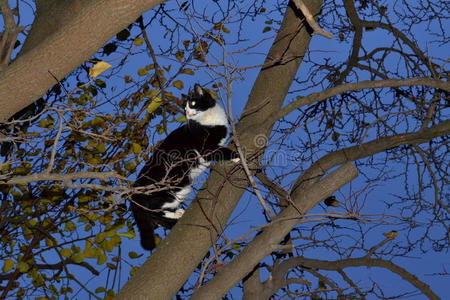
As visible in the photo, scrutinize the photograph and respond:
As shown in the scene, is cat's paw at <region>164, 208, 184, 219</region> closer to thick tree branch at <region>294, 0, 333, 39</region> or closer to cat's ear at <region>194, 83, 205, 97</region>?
cat's ear at <region>194, 83, 205, 97</region>

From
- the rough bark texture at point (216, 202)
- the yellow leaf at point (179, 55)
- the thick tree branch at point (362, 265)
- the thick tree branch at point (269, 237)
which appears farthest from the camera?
the yellow leaf at point (179, 55)

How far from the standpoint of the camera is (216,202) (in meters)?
3.24

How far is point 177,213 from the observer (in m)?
4.29

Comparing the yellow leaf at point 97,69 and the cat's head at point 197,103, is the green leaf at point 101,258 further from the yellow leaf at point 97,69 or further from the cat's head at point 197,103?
the yellow leaf at point 97,69

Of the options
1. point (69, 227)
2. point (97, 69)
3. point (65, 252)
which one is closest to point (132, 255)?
point (65, 252)

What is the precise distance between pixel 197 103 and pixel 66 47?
1997 millimetres

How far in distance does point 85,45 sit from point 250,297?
2210 mm

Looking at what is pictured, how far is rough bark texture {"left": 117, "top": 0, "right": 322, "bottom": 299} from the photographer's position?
3268 millimetres

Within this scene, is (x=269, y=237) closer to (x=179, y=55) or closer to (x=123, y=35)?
(x=179, y=55)

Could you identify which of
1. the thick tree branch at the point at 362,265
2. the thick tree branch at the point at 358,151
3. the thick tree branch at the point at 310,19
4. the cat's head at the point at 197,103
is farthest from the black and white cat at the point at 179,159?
the thick tree branch at the point at 310,19

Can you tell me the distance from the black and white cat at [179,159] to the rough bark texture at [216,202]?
1.51 ft

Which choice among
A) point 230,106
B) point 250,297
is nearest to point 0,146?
point 250,297

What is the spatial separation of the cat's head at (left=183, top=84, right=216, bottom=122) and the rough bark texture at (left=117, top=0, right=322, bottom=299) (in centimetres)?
81

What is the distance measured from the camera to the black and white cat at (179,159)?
13.3 feet
